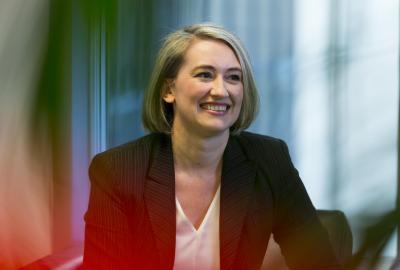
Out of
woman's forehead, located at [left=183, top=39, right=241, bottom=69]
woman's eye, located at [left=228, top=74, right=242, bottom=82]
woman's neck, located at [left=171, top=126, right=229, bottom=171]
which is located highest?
woman's forehead, located at [left=183, top=39, right=241, bottom=69]

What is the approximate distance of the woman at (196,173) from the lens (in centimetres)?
45

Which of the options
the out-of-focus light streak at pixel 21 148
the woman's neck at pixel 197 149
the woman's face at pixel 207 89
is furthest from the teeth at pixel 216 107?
the out-of-focus light streak at pixel 21 148

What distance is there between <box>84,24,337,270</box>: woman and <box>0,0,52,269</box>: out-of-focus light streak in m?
0.27

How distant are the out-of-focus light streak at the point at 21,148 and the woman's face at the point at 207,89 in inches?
11.4

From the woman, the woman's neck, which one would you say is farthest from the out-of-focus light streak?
the woman's neck

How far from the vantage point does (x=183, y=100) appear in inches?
21.6

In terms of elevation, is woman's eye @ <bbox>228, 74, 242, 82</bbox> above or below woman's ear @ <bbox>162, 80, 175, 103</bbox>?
above

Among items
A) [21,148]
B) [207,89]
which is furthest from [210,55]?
[21,148]

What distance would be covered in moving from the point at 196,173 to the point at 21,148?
528 mm

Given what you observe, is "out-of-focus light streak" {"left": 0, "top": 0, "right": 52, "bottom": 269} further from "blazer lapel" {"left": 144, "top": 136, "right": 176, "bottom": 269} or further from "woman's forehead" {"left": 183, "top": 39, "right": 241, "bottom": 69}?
"blazer lapel" {"left": 144, "top": 136, "right": 176, "bottom": 269}

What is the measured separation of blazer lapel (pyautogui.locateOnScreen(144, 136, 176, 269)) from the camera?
533 millimetres

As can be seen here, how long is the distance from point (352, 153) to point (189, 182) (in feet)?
1.74

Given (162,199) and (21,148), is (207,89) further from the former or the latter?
(21,148)

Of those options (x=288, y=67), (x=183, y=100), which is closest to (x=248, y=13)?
(x=288, y=67)
